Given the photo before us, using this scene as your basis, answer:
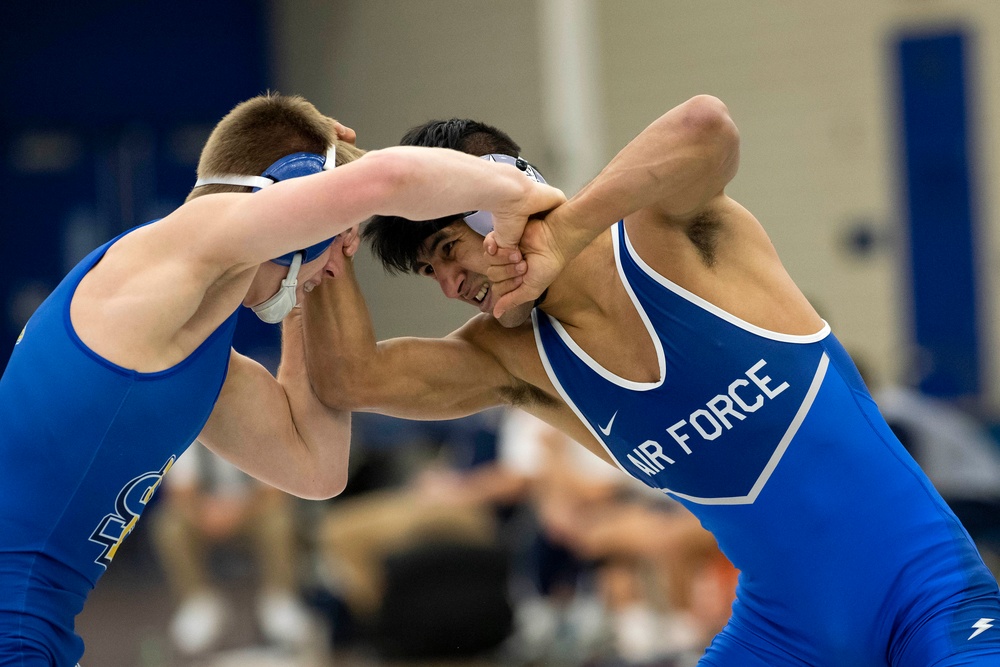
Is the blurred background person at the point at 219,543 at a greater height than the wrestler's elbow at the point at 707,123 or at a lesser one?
lesser

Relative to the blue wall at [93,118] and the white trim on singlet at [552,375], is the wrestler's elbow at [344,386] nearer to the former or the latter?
the white trim on singlet at [552,375]

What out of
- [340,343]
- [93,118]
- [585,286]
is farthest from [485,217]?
[93,118]

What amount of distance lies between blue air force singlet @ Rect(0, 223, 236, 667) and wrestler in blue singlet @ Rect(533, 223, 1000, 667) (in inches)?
42.1

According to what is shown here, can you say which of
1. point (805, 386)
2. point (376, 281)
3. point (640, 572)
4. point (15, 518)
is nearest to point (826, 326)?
point (805, 386)

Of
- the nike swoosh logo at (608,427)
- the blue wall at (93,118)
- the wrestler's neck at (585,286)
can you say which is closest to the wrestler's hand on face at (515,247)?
the wrestler's neck at (585,286)

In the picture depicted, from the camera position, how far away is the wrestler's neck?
2809 mm

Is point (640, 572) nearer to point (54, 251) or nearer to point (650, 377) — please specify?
point (650, 377)

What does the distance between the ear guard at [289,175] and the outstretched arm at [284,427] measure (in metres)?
0.37

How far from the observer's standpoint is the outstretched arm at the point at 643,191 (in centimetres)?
256

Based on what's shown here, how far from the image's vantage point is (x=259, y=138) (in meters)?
2.65

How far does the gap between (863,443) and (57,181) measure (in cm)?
1089

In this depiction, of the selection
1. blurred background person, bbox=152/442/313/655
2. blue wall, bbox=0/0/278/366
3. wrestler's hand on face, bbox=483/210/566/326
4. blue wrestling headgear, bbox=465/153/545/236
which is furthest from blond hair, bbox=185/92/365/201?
blue wall, bbox=0/0/278/366

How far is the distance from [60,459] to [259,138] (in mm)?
847

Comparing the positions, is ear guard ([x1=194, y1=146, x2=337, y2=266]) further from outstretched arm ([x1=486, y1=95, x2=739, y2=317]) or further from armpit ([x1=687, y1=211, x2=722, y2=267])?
armpit ([x1=687, y1=211, x2=722, y2=267])
